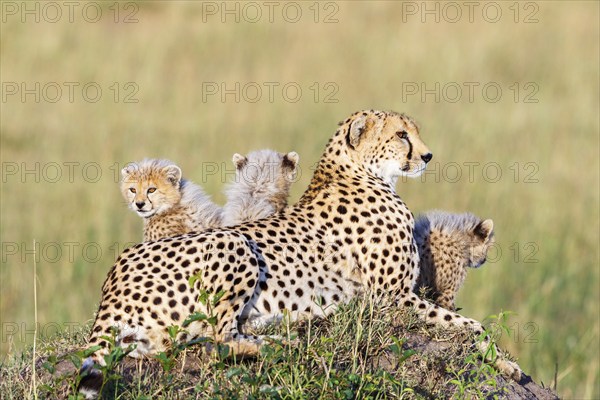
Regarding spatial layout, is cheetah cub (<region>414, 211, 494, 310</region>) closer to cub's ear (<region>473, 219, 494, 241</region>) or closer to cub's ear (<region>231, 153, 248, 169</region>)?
cub's ear (<region>473, 219, 494, 241</region>)

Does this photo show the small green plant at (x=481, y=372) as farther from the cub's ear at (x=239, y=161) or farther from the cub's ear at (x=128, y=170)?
the cub's ear at (x=128, y=170)

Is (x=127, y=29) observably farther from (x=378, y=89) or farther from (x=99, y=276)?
(x=99, y=276)

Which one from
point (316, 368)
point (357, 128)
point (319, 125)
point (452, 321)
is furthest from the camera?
point (319, 125)

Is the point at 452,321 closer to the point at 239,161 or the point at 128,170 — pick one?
the point at 239,161

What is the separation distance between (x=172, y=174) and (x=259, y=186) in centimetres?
45

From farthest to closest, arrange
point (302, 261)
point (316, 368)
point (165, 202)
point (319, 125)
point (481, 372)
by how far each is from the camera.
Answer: point (319, 125), point (165, 202), point (302, 261), point (481, 372), point (316, 368)

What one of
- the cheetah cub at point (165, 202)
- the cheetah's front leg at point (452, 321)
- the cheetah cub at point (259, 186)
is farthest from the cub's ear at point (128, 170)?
the cheetah's front leg at point (452, 321)

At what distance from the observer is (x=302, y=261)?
4637 millimetres

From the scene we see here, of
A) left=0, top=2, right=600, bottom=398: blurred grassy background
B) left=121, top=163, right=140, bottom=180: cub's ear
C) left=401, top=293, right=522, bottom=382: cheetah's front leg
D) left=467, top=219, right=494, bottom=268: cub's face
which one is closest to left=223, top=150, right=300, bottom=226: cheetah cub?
left=121, top=163, right=140, bottom=180: cub's ear

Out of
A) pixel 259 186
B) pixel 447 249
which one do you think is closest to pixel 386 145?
pixel 447 249

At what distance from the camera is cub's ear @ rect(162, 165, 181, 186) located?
5.97m

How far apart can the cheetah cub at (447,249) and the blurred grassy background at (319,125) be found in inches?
52.2

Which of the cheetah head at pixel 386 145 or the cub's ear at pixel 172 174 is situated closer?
the cheetah head at pixel 386 145

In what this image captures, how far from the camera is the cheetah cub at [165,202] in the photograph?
5797 mm
